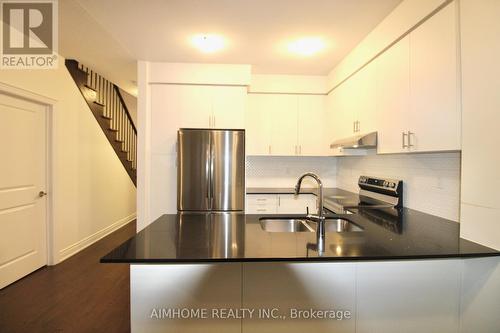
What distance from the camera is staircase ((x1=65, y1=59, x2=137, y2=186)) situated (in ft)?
12.2

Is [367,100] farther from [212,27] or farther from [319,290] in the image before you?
[319,290]

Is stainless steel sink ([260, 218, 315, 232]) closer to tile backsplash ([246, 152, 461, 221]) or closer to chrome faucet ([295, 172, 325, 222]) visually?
chrome faucet ([295, 172, 325, 222])

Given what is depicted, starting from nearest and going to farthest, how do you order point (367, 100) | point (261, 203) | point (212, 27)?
point (212, 27)
point (367, 100)
point (261, 203)

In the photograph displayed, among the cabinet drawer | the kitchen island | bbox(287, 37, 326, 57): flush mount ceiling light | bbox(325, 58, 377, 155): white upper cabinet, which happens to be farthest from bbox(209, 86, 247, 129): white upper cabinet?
the kitchen island

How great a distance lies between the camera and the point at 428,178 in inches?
85.6

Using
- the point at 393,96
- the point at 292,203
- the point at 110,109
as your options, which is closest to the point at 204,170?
the point at 292,203

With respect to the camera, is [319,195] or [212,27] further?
[212,27]

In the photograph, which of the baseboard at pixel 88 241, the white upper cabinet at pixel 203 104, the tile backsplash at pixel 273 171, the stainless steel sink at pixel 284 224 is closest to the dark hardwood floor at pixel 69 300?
the baseboard at pixel 88 241

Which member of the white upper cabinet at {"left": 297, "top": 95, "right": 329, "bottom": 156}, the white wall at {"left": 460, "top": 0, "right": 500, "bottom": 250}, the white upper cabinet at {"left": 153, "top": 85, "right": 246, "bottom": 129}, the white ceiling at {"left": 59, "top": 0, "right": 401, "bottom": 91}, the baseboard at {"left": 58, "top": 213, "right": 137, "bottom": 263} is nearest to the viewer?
the white wall at {"left": 460, "top": 0, "right": 500, "bottom": 250}

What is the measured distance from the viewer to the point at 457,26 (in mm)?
1510

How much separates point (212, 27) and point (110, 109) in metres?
3.13

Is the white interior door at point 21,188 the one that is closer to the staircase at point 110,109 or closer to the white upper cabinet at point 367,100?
the staircase at point 110,109

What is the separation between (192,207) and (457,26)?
109 inches

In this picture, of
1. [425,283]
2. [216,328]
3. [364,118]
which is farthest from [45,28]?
[425,283]
